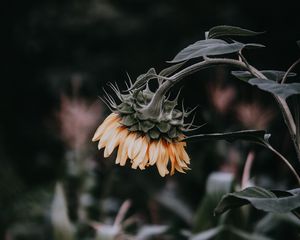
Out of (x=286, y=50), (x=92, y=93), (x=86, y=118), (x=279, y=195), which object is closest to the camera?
(x=279, y=195)

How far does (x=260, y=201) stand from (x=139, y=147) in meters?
0.27

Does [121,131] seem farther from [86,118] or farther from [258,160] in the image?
[258,160]

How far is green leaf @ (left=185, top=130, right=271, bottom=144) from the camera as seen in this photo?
1263 mm

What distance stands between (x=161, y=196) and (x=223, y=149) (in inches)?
18.0

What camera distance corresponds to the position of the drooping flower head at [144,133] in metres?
1.30

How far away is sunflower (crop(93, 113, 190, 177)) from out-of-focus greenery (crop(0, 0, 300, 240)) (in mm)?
1809

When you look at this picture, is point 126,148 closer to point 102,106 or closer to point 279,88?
point 279,88

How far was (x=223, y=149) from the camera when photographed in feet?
12.5

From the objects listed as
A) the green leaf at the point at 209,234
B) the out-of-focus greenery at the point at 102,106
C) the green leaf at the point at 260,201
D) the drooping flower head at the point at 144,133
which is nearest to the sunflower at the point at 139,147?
the drooping flower head at the point at 144,133

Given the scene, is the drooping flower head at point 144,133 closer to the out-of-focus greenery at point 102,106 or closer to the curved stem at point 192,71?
the curved stem at point 192,71

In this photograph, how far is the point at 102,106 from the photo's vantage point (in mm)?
5410

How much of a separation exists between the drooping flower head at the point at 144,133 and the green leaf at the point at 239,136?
0.06 metres

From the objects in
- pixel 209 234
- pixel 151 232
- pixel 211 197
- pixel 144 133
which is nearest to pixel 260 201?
pixel 144 133

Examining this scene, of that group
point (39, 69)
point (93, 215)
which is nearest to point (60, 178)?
point (93, 215)
